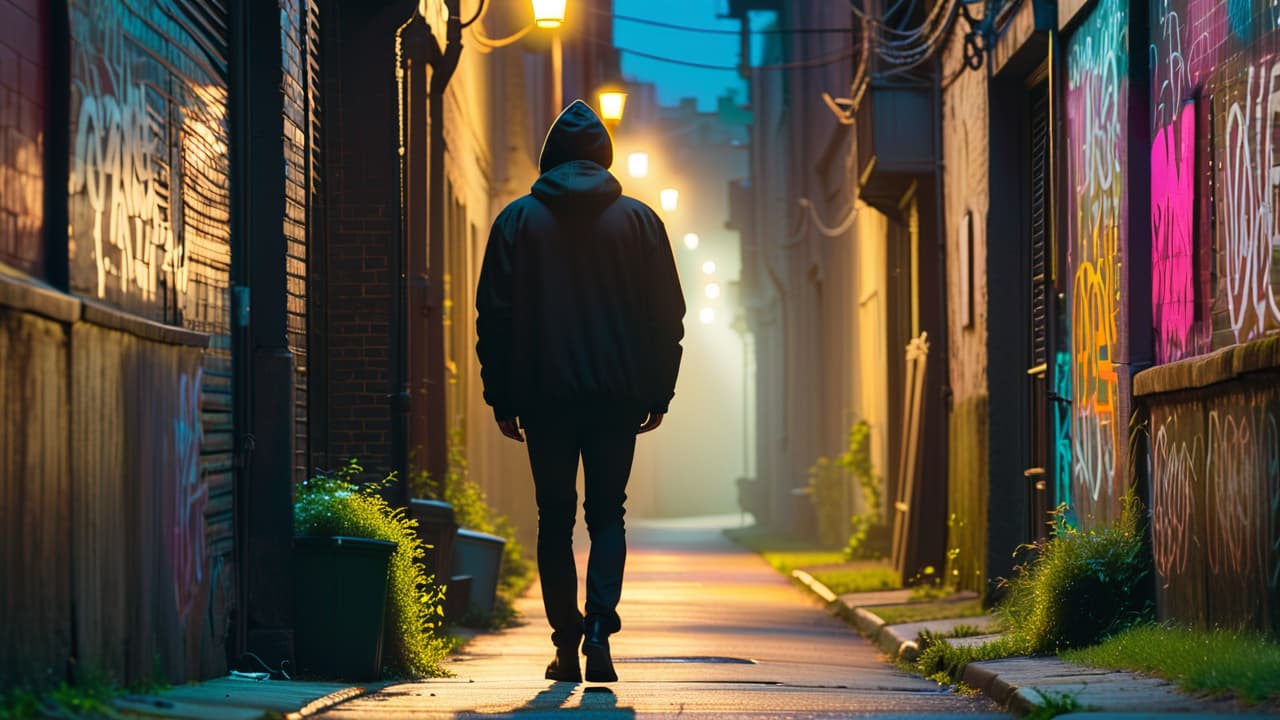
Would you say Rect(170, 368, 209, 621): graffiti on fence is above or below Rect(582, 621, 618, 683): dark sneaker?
above

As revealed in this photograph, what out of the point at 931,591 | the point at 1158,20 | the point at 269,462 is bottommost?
the point at 931,591

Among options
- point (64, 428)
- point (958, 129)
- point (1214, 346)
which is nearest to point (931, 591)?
point (958, 129)

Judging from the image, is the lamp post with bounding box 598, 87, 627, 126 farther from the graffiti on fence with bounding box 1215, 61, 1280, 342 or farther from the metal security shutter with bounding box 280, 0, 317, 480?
the graffiti on fence with bounding box 1215, 61, 1280, 342

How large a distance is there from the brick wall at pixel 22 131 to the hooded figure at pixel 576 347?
212 centimetres

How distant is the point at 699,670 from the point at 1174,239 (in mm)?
2910

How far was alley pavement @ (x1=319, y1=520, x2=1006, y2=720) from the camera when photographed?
235 inches

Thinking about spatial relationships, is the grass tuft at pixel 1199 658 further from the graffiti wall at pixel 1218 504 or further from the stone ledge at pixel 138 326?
the stone ledge at pixel 138 326

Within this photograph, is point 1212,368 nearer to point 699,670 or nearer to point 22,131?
point 699,670

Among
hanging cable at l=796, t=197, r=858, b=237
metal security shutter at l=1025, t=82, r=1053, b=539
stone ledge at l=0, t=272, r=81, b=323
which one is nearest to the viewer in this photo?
stone ledge at l=0, t=272, r=81, b=323

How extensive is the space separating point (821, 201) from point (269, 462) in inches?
777

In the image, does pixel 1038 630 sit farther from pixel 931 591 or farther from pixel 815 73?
pixel 815 73

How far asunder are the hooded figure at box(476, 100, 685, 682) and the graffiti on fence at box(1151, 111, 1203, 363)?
240cm

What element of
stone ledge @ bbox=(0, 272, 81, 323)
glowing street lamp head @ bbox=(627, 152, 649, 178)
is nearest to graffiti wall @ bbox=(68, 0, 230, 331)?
stone ledge @ bbox=(0, 272, 81, 323)

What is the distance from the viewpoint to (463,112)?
1719cm
